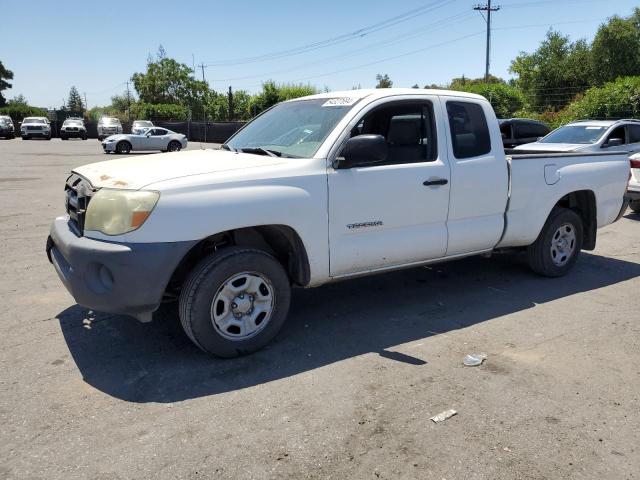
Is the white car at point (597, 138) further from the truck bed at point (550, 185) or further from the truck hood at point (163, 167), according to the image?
the truck hood at point (163, 167)

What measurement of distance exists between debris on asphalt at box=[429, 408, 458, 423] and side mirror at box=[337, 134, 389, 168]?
1.86 metres

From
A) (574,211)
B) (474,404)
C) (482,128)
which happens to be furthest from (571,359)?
(574,211)

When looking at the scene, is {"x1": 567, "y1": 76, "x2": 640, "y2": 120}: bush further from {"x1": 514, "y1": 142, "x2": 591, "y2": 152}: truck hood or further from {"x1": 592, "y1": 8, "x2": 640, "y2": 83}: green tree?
{"x1": 592, "y1": 8, "x2": 640, "y2": 83}: green tree

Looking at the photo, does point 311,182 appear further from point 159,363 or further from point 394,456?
point 394,456

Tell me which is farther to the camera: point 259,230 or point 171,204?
point 259,230

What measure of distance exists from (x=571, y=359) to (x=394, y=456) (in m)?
1.87

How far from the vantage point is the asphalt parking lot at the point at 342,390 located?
2.79m

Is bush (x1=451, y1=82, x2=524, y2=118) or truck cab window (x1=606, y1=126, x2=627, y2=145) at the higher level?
bush (x1=451, y1=82, x2=524, y2=118)

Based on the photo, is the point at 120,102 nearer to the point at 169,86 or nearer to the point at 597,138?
the point at 169,86

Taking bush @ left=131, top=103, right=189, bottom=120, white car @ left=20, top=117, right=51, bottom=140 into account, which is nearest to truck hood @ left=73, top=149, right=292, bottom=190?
white car @ left=20, top=117, right=51, bottom=140

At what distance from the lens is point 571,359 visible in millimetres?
3998

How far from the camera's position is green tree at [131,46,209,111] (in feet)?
246

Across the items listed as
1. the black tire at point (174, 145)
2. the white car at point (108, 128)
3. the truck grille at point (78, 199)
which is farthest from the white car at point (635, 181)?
the white car at point (108, 128)

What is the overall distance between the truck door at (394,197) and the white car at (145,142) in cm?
2518
